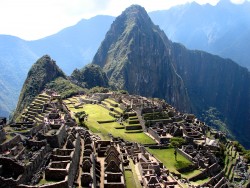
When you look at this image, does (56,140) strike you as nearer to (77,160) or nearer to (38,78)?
(77,160)

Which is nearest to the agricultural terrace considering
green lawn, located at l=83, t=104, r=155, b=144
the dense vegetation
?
green lawn, located at l=83, t=104, r=155, b=144

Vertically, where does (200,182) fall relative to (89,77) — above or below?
below

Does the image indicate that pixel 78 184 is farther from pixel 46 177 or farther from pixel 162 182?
pixel 162 182

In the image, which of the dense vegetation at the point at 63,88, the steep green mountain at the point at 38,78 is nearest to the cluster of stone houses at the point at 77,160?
the dense vegetation at the point at 63,88

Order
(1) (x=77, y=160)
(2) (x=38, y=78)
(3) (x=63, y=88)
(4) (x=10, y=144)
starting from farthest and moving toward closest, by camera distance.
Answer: (2) (x=38, y=78), (3) (x=63, y=88), (1) (x=77, y=160), (4) (x=10, y=144)

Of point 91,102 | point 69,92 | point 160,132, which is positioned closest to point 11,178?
point 160,132

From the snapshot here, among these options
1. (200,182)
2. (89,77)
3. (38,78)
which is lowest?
(200,182)

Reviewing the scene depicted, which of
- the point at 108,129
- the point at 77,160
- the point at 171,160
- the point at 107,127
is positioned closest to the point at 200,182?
the point at 171,160

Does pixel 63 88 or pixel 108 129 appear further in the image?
pixel 63 88
